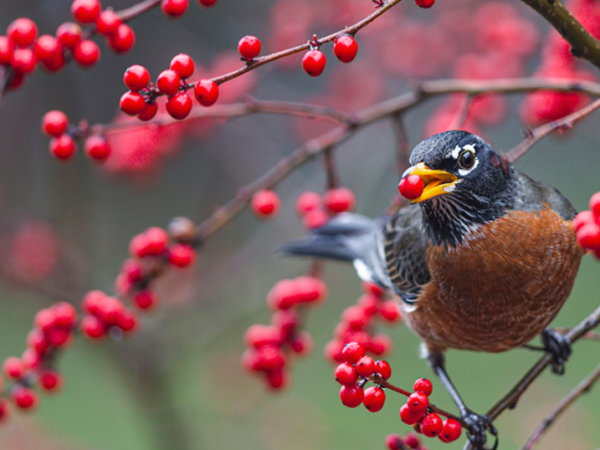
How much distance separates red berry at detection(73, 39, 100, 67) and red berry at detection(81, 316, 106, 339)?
2.85 ft

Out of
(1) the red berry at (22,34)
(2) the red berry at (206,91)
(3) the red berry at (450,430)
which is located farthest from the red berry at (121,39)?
(3) the red berry at (450,430)

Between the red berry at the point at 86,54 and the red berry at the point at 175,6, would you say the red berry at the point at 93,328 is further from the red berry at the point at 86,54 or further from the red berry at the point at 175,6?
the red berry at the point at 175,6

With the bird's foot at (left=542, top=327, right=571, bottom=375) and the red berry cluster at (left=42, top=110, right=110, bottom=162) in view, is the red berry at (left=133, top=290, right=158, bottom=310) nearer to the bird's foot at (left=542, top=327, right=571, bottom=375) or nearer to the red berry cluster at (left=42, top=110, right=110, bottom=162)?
the red berry cluster at (left=42, top=110, right=110, bottom=162)

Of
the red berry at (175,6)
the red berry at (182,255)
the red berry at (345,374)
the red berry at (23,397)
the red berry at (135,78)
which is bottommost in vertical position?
the red berry at (23,397)

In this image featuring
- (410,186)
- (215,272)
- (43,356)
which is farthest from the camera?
(215,272)

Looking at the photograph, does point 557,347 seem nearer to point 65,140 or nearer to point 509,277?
point 509,277

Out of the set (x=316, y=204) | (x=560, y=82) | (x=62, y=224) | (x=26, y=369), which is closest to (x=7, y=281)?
(x=62, y=224)

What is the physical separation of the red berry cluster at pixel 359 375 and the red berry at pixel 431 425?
110 millimetres

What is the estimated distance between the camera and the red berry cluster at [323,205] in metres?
2.35

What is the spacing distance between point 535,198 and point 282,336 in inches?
41.6

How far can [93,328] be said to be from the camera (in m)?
2.06

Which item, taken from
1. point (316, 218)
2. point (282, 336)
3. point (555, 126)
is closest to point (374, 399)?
point (555, 126)

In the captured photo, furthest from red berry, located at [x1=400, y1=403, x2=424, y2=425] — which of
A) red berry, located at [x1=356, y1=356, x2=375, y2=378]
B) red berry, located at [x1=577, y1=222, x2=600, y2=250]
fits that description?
red berry, located at [x1=577, y1=222, x2=600, y2=250]

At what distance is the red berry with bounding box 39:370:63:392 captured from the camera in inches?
80.4
